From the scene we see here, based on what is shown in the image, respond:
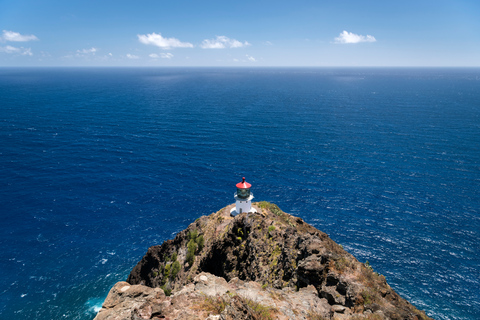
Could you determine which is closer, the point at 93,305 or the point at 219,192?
the point at 93,305

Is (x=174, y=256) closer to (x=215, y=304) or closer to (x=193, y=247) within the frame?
(x=193, y=247)

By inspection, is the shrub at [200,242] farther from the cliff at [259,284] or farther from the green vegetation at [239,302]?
the green vegetation at [239,302]

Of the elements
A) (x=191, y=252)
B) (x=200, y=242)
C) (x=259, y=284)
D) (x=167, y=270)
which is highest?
(x=259, y=284)

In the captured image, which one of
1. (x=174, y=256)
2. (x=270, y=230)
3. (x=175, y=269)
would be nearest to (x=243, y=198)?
(x=270, y=230)

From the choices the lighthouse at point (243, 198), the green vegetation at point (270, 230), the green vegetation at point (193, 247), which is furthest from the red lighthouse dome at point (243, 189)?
the green vegetation at point (270, 230)

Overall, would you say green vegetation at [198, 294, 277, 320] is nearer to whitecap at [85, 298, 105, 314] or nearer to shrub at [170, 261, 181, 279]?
shrub at [170, 261, 181, 279]

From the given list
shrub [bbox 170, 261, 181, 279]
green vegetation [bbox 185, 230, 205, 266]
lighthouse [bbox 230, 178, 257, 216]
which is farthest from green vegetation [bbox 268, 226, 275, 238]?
shrub [bbox 170, 261, 181, 279]
